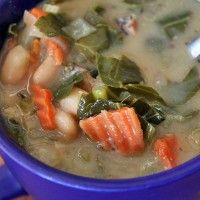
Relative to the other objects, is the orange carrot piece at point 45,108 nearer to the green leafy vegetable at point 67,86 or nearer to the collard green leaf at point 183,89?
the green leafy vegetable at point 67,86

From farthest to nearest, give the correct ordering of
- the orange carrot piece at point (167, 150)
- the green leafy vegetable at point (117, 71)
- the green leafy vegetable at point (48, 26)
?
the green leafy vegetable at point (48, 26), the green leafy vegetable at point (117, 71), the orange carrot piece at point (167, 150)

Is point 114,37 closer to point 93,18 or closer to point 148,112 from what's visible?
point 93,18

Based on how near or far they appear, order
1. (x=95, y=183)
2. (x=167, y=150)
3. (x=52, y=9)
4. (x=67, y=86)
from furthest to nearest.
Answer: (x=52, y=9) → (x=67, y=86) → (x=167, y=150) → (x=95, y=183)

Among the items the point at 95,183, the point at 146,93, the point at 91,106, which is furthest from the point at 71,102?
the point at 95,183

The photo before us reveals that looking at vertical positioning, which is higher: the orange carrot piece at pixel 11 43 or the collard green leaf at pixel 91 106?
the orange carrot piece at pixel 11 43

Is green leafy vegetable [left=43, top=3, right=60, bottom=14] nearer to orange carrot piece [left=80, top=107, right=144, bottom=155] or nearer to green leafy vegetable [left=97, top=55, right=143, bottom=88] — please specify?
green leafy vegetable [left=97, top=55, right=143, bottom=88]

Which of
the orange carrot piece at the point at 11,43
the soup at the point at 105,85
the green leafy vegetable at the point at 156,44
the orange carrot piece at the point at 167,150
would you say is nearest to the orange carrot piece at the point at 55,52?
the soup at the point at 105,85

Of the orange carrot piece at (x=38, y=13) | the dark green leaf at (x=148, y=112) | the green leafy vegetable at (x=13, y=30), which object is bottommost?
the dark green leaf at (x=148, y=112)
